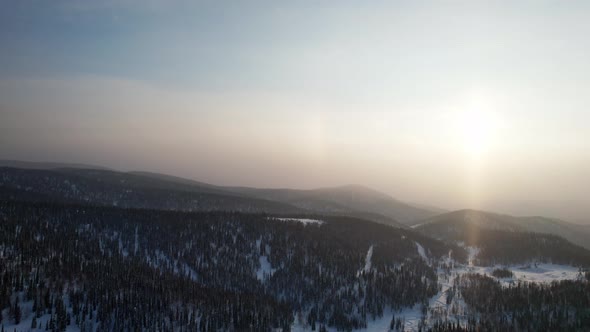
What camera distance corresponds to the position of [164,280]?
13750 cm

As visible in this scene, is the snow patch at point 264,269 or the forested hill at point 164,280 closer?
the forested hill at point 164,280

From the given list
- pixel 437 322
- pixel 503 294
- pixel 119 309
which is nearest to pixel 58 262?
pixel 119 309

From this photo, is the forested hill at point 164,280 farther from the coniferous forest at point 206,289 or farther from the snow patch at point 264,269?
the snow patch at point 264,269

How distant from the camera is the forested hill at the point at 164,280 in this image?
104 metres

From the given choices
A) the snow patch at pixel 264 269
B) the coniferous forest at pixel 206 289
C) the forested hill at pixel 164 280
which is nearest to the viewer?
the forested hill at pixel 164 280

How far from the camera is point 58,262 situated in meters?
119

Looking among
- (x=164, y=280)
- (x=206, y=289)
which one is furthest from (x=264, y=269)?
(x=164, y=280)

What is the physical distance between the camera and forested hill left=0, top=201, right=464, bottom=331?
104 m

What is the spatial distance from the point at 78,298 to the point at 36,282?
12.4 meters

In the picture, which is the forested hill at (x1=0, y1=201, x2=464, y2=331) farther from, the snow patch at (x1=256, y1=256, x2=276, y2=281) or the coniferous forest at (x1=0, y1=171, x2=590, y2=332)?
the snow patch at (x1=256, y1=256, x2=276, y2=281)

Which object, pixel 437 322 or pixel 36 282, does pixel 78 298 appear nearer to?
pixel 36 282

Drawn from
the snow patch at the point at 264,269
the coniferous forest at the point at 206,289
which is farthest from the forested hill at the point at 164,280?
the snow patch at the point at 264,269

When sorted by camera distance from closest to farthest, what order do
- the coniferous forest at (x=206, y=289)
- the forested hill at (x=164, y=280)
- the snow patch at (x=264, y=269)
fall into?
1. the forested hill at (x=164, y=280)
2. the coniferous forest at (x=206, y=289)
3. the snow patch at (x=264, y=269)

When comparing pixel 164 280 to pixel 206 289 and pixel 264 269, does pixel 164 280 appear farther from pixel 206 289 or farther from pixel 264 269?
pixel 264 269
